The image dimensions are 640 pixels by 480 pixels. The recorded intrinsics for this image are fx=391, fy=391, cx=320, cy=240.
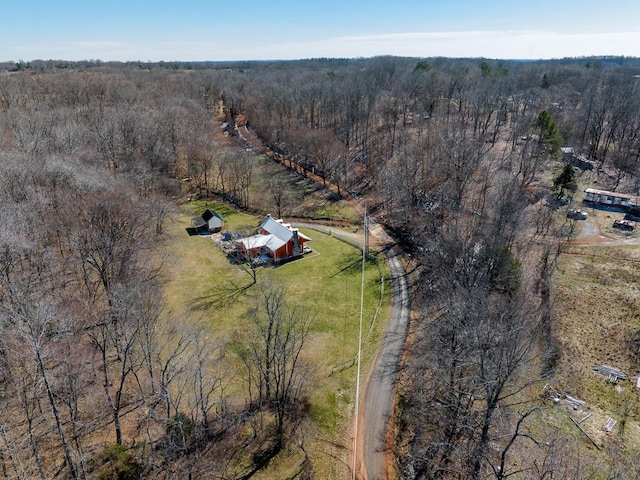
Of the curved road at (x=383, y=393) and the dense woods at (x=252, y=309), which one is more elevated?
the dense woods at (x=252, y=309)

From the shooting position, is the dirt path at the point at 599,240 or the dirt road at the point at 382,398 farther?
the dirt path at the point at 599,240

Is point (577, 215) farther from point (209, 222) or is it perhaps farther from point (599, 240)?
point (209, 222)

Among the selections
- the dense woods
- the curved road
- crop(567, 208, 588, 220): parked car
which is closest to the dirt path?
the dense woods

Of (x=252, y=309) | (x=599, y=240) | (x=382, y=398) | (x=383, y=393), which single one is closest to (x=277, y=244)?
(x=252, y=309)

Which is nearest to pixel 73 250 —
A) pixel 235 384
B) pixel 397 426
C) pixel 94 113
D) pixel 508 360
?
pixel 235 384

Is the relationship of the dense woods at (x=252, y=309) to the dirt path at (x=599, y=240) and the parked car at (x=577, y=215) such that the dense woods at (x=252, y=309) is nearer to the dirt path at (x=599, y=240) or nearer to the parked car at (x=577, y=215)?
the dirt path at (x=599, y=240)

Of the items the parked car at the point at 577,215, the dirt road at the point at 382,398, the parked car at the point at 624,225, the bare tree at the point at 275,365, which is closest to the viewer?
the dirt road at the point at 382,398

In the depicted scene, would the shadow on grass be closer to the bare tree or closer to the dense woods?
the dense woods

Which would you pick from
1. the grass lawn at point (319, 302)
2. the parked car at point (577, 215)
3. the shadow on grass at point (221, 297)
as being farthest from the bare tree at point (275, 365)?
the parked car at point (577, 215)
